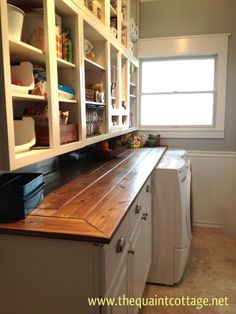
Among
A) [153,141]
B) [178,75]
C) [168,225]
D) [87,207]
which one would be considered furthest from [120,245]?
[178,75]

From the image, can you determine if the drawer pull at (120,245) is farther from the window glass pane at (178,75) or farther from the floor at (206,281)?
the window glass pane at (178,75)

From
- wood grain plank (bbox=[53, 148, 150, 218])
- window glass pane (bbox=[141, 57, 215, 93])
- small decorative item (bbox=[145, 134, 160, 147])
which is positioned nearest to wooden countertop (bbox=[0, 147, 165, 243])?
wood grain plank (bbox=[53, 148, 150, 218])

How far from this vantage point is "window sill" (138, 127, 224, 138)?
336cm

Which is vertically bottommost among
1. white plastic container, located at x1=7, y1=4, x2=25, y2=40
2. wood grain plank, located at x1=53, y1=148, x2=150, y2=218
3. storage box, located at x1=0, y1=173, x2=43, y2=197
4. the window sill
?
wood grain plank, located at x1=53, y1=148, x2=150, y2=218

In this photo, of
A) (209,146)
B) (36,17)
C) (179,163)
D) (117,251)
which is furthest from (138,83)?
(117,251)

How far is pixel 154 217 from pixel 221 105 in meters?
1.72

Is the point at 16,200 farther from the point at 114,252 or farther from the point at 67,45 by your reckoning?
the point at 67,45

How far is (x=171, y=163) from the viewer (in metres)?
2.43

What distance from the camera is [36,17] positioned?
4.41ft

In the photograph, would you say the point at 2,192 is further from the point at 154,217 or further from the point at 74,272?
the point at 154,217

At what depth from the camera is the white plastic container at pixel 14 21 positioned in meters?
1.09

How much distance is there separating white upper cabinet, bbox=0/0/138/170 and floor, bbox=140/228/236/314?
1307 mm

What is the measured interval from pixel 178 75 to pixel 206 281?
2299 mm

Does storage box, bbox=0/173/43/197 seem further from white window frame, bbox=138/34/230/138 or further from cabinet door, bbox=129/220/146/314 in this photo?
white window frame, bbox=138/34/230/138
